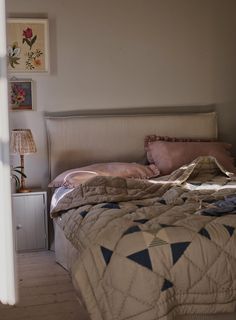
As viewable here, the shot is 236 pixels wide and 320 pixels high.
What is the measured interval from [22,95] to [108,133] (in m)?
0.77

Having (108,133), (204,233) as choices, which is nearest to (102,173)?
(108,133)

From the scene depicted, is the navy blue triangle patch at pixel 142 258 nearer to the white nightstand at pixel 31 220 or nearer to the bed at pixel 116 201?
the bed at pixel 116 201

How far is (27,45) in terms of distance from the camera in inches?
154

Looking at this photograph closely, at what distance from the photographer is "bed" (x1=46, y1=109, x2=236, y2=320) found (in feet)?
6.76

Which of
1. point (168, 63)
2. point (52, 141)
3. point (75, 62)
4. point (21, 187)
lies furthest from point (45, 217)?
point (168, 63)

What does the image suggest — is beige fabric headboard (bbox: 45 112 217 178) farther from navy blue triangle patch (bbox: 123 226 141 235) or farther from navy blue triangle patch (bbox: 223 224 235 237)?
navy blue triangle patch (bbox: 223 224 235 237)

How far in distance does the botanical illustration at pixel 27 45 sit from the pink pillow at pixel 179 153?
1153mm

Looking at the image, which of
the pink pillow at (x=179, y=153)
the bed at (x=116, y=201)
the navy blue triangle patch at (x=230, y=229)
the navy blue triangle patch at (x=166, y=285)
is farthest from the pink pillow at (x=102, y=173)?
the navy blue triangle patch at (x=166, y=285)

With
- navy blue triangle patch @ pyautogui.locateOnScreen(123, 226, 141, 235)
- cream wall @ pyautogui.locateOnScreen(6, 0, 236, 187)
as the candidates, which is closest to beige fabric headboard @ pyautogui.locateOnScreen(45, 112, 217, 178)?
cream wall @ pyautogui.locateOnScreen(6, 0, 236, 187)

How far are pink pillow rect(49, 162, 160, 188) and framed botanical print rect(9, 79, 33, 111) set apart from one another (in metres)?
0.70

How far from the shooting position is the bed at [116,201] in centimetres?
206

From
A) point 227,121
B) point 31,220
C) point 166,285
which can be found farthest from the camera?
point 227,121

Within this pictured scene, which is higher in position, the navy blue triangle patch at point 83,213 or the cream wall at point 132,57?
the cream wall at point 132,57

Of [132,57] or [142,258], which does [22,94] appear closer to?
[132,57]
